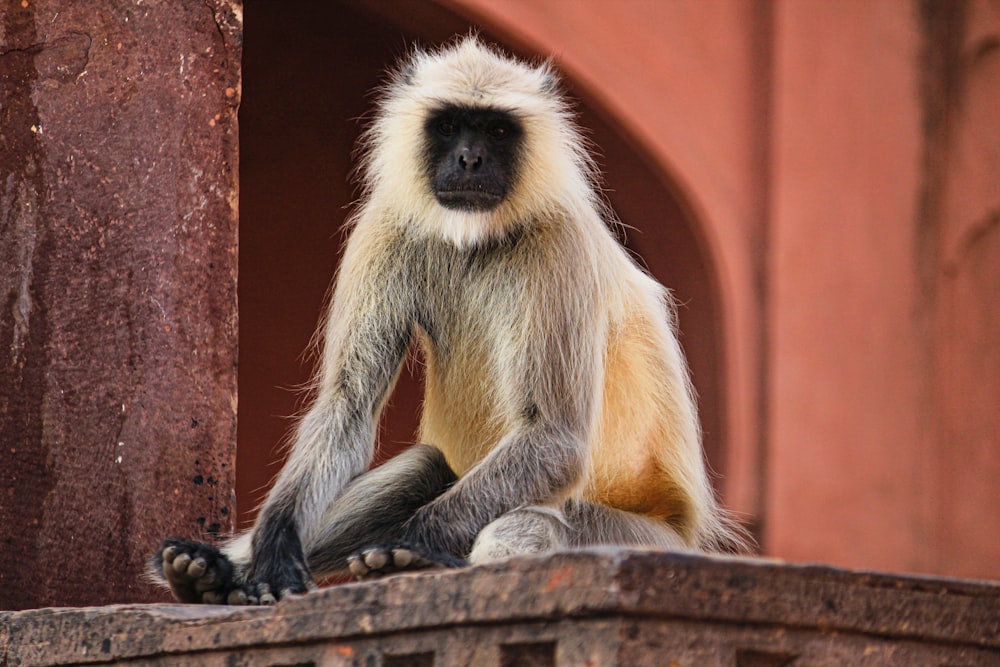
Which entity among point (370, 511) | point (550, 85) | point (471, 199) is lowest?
point (370, 511)

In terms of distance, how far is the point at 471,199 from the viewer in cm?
348

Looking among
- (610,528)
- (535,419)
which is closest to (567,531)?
(610,528)

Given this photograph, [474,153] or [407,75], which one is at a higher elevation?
[407,75]

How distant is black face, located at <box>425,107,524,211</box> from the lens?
3.48 m

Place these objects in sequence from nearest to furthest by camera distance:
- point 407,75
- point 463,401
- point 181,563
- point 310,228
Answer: point 181,563, point 463,401, point 407,75, point 310,228

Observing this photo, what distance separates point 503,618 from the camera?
2.17m

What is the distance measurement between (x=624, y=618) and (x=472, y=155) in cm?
163

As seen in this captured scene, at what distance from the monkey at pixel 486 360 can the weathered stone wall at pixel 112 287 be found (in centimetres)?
24

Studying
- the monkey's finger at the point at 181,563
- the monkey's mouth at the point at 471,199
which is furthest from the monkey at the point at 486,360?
the monkey's finger at the point at 181,563

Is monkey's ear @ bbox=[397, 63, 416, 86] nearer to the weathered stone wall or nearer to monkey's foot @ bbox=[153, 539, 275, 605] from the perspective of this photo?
the weathered stone wall

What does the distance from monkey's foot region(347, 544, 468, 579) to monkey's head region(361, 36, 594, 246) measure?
86 cm

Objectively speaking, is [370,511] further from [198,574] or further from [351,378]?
[198,574]

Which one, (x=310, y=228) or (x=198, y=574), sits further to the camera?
(x=310, y=228)

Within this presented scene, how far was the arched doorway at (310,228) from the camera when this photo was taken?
5.71 m
